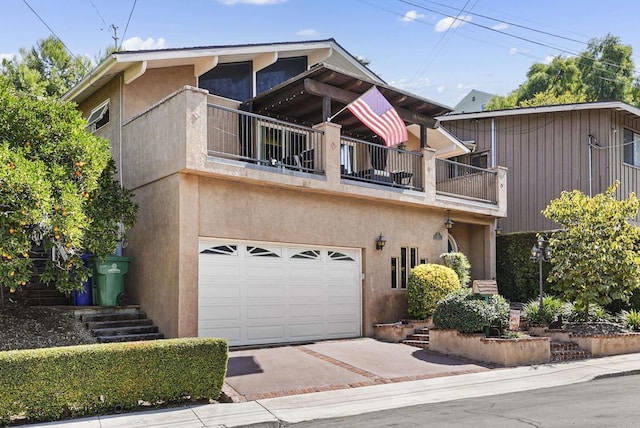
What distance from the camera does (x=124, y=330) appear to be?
10.8 meters

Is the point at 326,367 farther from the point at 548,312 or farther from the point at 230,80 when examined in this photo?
the point at 230,80

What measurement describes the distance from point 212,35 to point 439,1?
6.60 metres

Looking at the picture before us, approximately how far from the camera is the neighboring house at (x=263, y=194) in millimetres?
11172

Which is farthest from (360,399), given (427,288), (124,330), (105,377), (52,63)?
(52,63)

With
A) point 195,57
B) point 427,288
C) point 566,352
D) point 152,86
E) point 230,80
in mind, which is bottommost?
point 566,352

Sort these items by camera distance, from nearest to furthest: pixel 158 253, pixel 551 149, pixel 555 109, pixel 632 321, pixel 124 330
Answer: pixel 124 330
pixel 158 253
pixel 632 321
pixel 555 109
pixel 551 149

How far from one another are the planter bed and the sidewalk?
0.31m

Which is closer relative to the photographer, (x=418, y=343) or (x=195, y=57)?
(x=418, y=343)

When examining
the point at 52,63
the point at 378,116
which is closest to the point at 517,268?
the point at 378,116

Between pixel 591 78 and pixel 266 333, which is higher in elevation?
pixel 591 78

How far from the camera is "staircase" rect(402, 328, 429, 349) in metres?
12.8

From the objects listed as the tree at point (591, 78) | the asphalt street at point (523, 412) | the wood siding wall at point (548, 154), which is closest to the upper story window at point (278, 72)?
the wood siding wall at point (548, 154)

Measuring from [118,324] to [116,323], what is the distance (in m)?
0.04

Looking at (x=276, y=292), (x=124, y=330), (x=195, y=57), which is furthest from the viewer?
(x=195, y=57)
